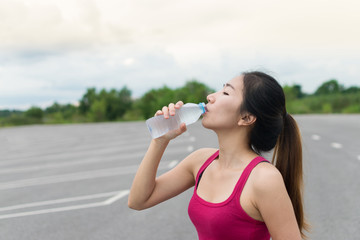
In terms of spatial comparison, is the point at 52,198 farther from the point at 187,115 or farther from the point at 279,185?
the point at 279,185

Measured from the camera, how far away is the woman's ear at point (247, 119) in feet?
7.25

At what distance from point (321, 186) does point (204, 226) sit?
227 inches

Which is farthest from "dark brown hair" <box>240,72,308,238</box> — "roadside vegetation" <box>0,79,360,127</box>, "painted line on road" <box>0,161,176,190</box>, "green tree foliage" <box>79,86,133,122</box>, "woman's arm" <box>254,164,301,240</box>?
"green tree foliage" <box>79,86,133,122</box>

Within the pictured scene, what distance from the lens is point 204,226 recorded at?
2.18m

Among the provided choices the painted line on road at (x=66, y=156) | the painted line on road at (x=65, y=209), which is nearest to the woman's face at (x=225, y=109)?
the painted line on road at (x=65, y=209)

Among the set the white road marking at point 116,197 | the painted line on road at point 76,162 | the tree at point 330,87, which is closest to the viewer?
the white road marking at point 116,197

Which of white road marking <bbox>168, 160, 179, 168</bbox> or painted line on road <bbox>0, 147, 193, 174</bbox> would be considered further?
painted line on road <bbox>0, 147, 193, 174</bbox>

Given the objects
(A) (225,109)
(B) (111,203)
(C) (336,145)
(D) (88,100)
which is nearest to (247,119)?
(A) (225,109)

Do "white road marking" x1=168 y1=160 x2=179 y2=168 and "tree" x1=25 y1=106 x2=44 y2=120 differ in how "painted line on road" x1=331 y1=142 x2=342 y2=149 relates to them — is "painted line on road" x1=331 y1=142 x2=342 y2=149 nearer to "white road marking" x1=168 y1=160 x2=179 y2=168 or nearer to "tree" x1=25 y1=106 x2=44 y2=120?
"white road marking" x1=168 y1=160 x2=179 y2=168

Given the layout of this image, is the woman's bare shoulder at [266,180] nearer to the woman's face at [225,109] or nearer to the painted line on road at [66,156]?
the woman's face at [225,109]

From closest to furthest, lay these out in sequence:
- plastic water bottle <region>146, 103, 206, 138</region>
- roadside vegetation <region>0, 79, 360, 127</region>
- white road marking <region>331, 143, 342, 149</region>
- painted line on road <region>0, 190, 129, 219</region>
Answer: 1. plastic water bottle <region>146, 103, 206, 138</region>
2. painted line on road <region>0, 190, 129, 219</region>
3. white road marking <region>331, 143, 342, 149</region>
4. roadside vegetation <region>0, 79, 360, 127</region>

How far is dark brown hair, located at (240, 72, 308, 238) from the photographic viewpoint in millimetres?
2197

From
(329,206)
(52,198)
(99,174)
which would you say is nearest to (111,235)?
(52,198)

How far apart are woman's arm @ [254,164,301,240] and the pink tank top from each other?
80 mm
